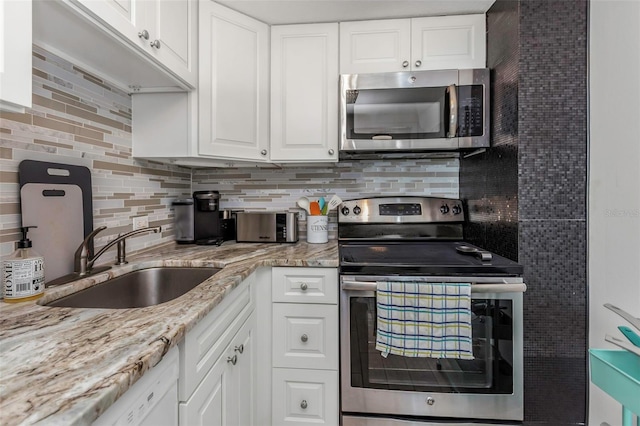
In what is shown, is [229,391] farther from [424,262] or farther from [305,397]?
[424,262]

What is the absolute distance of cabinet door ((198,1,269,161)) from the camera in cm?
158

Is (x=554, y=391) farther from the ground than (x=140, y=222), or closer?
closer

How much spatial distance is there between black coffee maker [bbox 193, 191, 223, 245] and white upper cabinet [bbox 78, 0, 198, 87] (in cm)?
65

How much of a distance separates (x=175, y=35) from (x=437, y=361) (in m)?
1.87

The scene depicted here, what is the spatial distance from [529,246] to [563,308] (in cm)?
32

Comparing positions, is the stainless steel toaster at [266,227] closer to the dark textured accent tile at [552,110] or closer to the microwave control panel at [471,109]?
the microwave control panel at [471,109]

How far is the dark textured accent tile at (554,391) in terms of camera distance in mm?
1411

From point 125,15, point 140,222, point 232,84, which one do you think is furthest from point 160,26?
point 140,222

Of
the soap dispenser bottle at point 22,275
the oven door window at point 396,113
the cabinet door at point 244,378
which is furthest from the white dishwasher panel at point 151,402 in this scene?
the oven door window at point 396,113

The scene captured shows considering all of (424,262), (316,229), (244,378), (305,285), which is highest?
(316,229)

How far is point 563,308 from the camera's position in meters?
1.41

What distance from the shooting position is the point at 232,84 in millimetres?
1665

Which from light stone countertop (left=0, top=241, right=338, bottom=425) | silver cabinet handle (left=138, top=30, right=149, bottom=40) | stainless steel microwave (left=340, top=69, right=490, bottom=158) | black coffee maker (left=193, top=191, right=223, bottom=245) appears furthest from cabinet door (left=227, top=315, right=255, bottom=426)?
silver cabinet handle (left=138, top=30, right=149, bottom=40)

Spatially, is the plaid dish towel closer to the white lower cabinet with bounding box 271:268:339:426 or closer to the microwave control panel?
the white lower cabinet with bounding box 271:268:339:426
